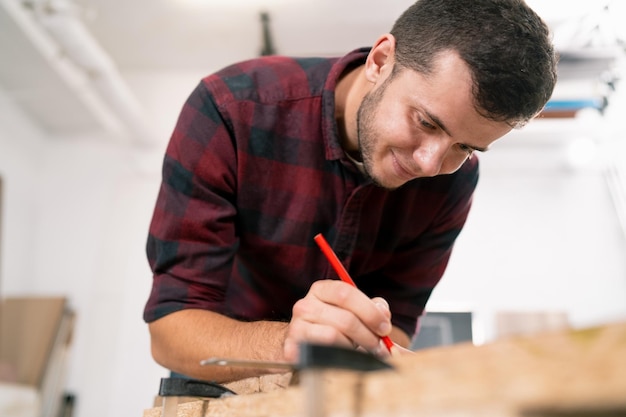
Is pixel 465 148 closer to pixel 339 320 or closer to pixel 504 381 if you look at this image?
pixel 339 320

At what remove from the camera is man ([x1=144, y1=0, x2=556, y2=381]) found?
0.80 m

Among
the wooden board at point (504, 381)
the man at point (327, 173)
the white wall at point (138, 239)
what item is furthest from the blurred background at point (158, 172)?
the wooden board at point (504, 381)

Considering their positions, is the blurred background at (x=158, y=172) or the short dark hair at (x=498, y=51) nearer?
the short dark hair at (x=498, y=51)

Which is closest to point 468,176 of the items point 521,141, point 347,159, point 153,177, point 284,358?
point 347,159

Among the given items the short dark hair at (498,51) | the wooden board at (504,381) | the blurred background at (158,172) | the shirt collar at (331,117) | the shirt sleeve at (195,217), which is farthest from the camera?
the blurred background at (158,172)

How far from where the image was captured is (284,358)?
2.16ft

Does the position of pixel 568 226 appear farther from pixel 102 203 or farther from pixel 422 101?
pixel 102 203

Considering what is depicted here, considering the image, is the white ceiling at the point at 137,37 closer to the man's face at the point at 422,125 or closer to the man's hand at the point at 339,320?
the man's face at the point at 422,125

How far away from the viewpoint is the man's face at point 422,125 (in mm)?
810

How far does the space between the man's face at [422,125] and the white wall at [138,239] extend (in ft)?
5.94

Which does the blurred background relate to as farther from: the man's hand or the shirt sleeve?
the man's hand

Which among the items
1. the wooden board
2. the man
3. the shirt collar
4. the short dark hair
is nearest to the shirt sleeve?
the man

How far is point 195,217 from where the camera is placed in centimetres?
90

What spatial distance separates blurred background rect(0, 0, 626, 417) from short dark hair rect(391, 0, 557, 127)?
1777mm
